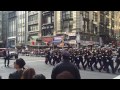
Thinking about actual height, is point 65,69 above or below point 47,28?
below

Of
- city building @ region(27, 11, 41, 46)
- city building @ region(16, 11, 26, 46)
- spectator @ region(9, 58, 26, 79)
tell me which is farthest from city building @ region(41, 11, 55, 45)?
spectator @ region(9, 58, 26, 79)

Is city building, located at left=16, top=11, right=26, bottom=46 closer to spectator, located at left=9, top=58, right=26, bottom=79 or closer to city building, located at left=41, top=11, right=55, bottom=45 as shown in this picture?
city building, located at left=41, top=11, right=55, bottom=45

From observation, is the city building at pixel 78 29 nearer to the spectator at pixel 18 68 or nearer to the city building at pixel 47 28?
the city building at pixel 47 28

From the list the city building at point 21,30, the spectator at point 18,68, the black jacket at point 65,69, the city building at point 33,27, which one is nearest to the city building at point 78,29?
the city building at point 33,27

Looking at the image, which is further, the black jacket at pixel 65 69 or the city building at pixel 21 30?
the city building at pixel 21 30

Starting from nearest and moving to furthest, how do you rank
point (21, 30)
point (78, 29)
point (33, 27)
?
point (78, 29)
point (33, 27)
point (21, 30)

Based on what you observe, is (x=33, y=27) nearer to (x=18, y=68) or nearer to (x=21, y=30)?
(x=21, y=30)

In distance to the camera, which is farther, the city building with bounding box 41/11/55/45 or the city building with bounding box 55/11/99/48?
the city building with bounding box 41/11/55/45

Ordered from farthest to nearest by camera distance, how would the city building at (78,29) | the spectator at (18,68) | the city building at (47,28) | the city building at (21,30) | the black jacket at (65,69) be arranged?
the city building at (21,30) → the city building at (47,28) → the city building at (78,29) → the spectator at (18,68) → the black jacket at (65,69)

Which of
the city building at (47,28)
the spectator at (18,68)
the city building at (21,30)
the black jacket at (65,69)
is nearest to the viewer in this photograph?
the black jacket at (65,69)

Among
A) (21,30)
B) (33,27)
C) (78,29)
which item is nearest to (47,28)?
(33,27)

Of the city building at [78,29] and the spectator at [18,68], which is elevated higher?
the city building at [78,29]
